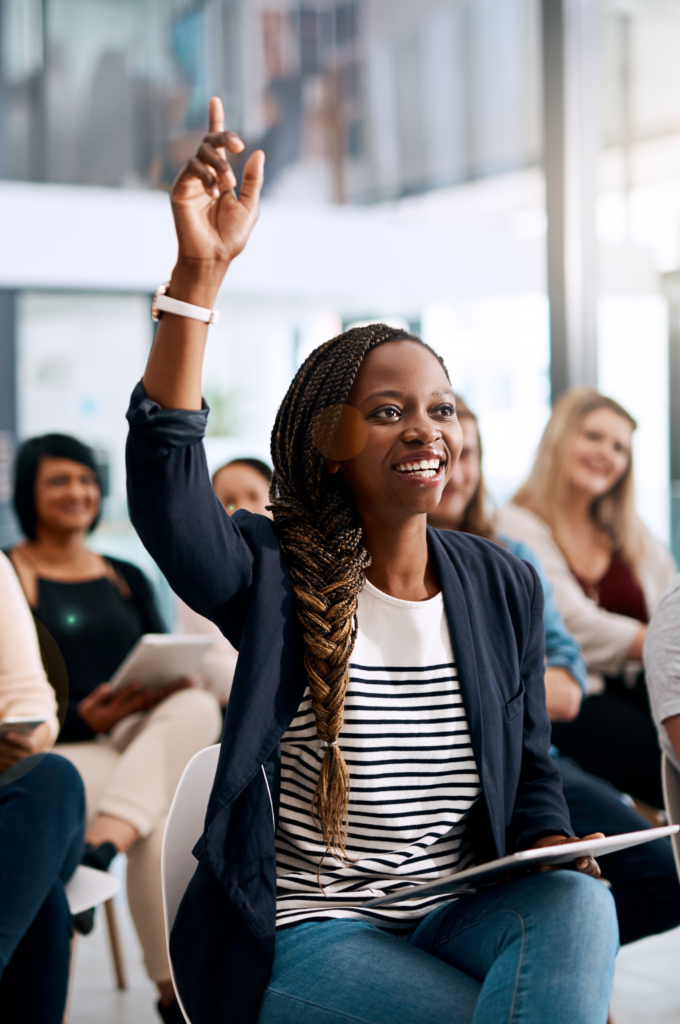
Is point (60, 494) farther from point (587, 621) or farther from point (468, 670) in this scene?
point (468, 670)

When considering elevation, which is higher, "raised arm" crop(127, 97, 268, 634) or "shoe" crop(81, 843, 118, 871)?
"raised arm" crop(127, 97, 268, 634)

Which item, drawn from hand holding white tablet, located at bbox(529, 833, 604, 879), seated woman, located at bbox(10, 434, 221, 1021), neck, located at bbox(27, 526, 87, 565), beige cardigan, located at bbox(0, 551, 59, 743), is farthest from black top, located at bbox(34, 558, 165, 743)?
hand holding white tablet, located at bbox(529, 833, 604, 879)

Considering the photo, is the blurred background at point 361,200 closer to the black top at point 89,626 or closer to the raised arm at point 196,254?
the black top at point 89,626

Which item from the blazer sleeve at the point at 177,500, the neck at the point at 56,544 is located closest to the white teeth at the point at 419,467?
the blazer sleeve at the point at 177,500

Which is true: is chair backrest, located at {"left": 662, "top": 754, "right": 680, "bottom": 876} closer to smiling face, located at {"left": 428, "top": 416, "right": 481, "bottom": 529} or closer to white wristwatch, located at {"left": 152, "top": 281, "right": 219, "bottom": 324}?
smiling face, located at {"left": 428, "top": 416, "right": 481, "bottom": 529}

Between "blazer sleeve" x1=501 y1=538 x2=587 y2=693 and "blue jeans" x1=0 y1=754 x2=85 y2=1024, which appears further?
"blazer sleeve" x1=501 y1=538 x2=587 y2=693

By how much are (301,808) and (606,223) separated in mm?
3468

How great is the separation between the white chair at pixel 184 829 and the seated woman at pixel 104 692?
840mm

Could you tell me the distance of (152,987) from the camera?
245 cm

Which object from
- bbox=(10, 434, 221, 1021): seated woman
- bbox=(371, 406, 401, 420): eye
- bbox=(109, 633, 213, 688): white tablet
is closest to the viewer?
bbox=(371, 406, 401, 420): eye

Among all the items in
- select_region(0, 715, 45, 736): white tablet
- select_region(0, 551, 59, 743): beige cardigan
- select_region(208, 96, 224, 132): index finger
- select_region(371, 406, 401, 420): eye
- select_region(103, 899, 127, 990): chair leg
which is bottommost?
select_region(103, 899, 127, 990): chair leg

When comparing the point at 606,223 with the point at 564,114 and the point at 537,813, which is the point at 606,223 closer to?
the point at 564,114

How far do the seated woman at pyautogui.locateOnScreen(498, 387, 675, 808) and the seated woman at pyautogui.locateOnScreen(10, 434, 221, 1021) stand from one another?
3.38 ft

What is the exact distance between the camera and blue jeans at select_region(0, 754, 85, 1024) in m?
1.57
